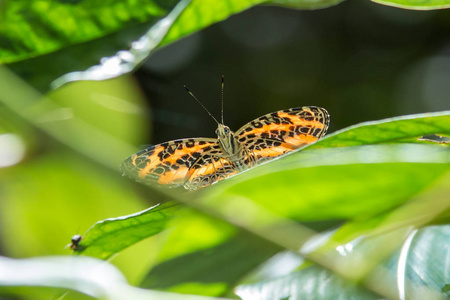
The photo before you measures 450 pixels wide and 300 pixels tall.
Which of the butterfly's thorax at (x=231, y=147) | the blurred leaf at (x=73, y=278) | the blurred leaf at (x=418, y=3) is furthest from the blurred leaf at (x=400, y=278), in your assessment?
the butterfly's thorax at (x=231, y=147)

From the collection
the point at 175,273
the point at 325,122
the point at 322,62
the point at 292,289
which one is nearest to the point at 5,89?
the point at 175,273

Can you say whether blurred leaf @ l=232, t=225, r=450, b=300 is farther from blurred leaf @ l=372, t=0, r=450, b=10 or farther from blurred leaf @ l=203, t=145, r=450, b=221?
blurred leaf @ l=372, t=0, r=450, b=10

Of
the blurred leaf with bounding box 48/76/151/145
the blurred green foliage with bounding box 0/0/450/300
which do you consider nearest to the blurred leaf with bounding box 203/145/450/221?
the blurred green foliage with bounding box 0/0/450/300

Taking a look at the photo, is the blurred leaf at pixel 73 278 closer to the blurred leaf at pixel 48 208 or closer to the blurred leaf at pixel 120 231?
the blurred leaf at pixel 120 231

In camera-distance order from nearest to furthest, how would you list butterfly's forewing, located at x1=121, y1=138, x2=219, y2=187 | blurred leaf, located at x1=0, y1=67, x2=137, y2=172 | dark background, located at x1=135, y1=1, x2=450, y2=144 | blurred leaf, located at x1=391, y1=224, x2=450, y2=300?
blurred leaf, located at x1=0, y1=67, x2=137, y2=172 → blurred leaf, located at x1=391, y1=224, x2=450, y2=300 → butterfly's forewing, located at x1=121, y1=138, x2=219, y2=187 → dark background, located at x1=135, y1=1, x2=450, y2=144

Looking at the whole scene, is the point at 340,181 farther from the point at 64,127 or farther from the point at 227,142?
the point at 227,142

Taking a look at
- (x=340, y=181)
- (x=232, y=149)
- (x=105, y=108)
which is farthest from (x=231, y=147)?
(x=340, y=181)
